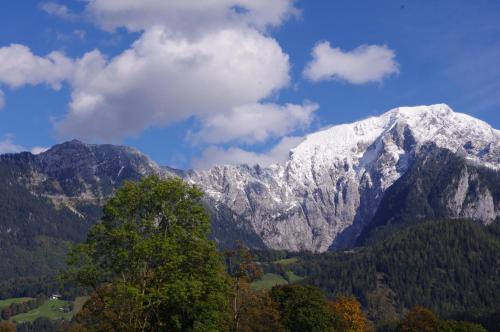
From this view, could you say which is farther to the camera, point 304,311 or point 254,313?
point 304,311

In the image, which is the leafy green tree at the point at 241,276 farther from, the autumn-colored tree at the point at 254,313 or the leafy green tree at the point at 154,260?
the leafy green tree at the point at 154,260

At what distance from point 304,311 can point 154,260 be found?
84.5m

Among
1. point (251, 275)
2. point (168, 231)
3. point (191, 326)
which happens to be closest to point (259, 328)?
point (251, 275)

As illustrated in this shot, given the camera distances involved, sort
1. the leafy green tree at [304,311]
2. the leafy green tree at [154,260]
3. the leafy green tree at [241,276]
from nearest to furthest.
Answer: the leafy green tree at [154,260] < the leafy green tree at [241,276] < the leafy green tree at [304,311]

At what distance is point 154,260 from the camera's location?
60.5 meters

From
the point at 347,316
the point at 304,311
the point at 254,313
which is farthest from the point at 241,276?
the point at 347,316

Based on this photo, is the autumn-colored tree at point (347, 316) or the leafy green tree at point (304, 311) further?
the autumn-colored tree at point (347, 316)

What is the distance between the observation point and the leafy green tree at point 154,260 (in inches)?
2292

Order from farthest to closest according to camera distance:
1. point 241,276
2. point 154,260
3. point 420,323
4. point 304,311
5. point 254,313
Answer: point 420,323, point 304,311, point 254,313, point 241,276, point 154,260

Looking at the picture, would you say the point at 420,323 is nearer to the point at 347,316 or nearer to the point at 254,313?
the point at 347,316

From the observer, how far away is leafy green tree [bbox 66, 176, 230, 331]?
5822 cm

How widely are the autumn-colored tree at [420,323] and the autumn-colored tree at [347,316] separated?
11023 millimetres

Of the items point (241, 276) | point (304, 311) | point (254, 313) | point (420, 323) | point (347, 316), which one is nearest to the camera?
point (241, 276)

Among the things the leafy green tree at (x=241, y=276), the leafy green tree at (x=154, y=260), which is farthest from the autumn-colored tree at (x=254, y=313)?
the leafy green tree at (x=154, y=260)
